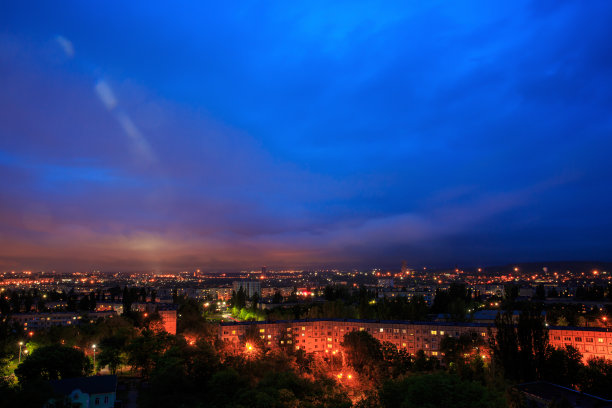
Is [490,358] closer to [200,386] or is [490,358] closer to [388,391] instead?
[388,391]

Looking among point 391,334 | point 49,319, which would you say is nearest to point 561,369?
point 391,334

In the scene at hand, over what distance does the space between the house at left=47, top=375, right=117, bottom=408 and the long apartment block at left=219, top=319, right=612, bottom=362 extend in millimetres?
17887

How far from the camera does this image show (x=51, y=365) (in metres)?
24.8

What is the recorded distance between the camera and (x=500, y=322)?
1162 inches

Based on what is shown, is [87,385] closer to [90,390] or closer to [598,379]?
[90,390]

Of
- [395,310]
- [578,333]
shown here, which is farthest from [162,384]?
[395,310]

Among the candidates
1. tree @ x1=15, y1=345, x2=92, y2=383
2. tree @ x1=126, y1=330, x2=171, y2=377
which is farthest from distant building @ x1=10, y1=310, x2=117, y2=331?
tree @ x1=15, y1=345, x2=92, y2=383

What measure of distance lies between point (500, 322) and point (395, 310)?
21.2 m

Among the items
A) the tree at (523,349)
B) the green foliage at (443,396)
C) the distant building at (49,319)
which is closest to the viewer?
the green foliage at (443,396)

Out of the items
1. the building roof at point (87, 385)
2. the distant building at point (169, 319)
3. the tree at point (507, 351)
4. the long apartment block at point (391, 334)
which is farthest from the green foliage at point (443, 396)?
the distant building at point (169, 319)

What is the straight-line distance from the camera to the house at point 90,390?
67.4ft

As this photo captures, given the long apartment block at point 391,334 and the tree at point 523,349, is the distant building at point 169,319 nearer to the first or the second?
the long apartment block at point 391,334

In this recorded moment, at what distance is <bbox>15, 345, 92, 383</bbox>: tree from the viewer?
79.8 feet

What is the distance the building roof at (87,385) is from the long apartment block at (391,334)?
1779 centimetres
